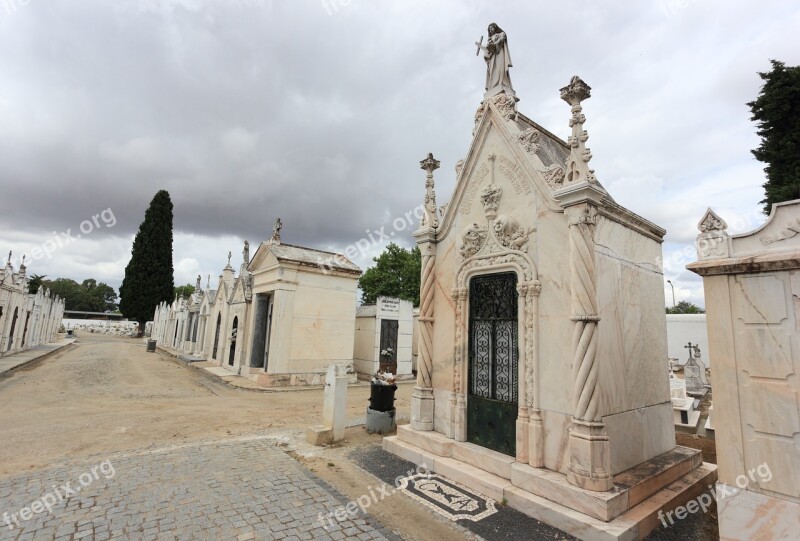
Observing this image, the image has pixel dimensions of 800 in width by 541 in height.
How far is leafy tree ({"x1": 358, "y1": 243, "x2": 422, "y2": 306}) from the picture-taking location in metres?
36.9

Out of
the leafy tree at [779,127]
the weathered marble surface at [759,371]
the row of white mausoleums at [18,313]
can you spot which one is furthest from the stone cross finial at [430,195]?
the row of white mausoleums at [18,313]

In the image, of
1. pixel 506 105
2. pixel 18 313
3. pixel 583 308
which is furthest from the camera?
pixel 18 313

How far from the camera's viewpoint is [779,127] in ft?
65.4

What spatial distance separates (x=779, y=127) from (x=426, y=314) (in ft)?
81.1

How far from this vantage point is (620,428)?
5324mm

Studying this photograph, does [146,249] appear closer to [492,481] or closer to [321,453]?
[321,453]

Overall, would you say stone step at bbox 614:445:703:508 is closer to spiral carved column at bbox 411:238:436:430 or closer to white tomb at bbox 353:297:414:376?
spiral carved column at bbox 411:238:436:430

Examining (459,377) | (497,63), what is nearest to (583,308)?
(459,377)

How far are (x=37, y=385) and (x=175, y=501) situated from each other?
45.0 ft

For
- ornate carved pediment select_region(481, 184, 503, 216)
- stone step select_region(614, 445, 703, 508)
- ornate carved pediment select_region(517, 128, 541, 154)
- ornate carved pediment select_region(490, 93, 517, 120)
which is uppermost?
ornate carved pediment select_region(490, 93, 517, 120)

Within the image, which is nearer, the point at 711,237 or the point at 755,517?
the point at 755,517

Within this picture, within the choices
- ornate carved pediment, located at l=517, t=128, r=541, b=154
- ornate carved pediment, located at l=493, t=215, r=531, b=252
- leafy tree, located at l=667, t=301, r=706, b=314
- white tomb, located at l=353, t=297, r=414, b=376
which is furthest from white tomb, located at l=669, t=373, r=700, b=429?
leafy tree, located at l=667, t=301, r=706, b=314

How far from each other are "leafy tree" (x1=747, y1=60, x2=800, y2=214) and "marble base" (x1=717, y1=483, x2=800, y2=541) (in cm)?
2205

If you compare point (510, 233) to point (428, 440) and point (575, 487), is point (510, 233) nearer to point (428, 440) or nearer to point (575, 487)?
point (575, 487)
